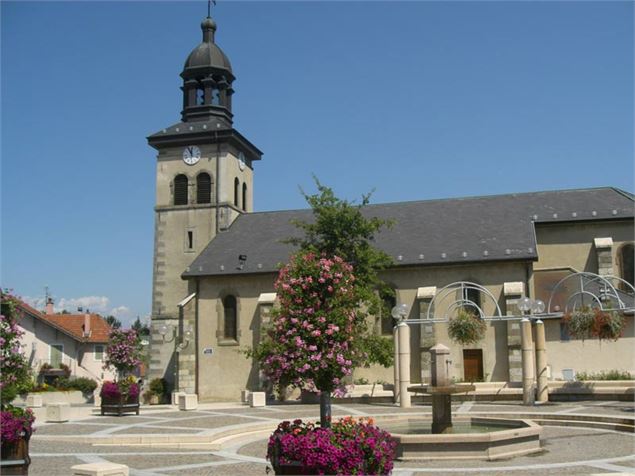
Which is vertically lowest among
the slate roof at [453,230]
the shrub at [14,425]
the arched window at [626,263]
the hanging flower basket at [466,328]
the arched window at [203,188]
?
the shrub at [14,425]

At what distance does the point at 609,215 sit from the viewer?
34094mm

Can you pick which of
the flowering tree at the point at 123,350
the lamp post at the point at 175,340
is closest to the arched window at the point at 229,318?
the lamp post at the point at 175,340

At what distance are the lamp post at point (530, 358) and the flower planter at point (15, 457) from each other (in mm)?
18518

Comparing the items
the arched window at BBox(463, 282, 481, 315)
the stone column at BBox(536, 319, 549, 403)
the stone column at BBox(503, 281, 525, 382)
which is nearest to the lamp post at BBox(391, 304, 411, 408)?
the stone column at BBox(536, 319, 549, 403)

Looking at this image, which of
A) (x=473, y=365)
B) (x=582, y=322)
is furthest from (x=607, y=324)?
(x=473, y=365)

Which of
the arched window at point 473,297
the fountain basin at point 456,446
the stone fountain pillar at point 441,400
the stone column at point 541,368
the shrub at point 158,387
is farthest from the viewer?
the shrub at point 158,387

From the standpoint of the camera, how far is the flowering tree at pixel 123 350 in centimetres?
3134

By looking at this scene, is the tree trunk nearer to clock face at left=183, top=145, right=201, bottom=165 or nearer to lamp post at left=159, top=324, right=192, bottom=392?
lamp post at left=159, top=324, right=192, bottom=392

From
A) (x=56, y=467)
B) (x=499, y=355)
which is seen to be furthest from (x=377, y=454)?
(x=499, y=355)

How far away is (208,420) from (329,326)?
11.8 metres

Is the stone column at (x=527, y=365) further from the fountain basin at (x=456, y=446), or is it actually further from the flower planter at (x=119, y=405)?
the flower planter at (x=119, y=405)

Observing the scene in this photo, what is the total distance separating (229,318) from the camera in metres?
36.7

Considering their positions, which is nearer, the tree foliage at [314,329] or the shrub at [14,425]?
the shrub at [14,425]

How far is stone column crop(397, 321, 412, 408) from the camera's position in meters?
26.2
